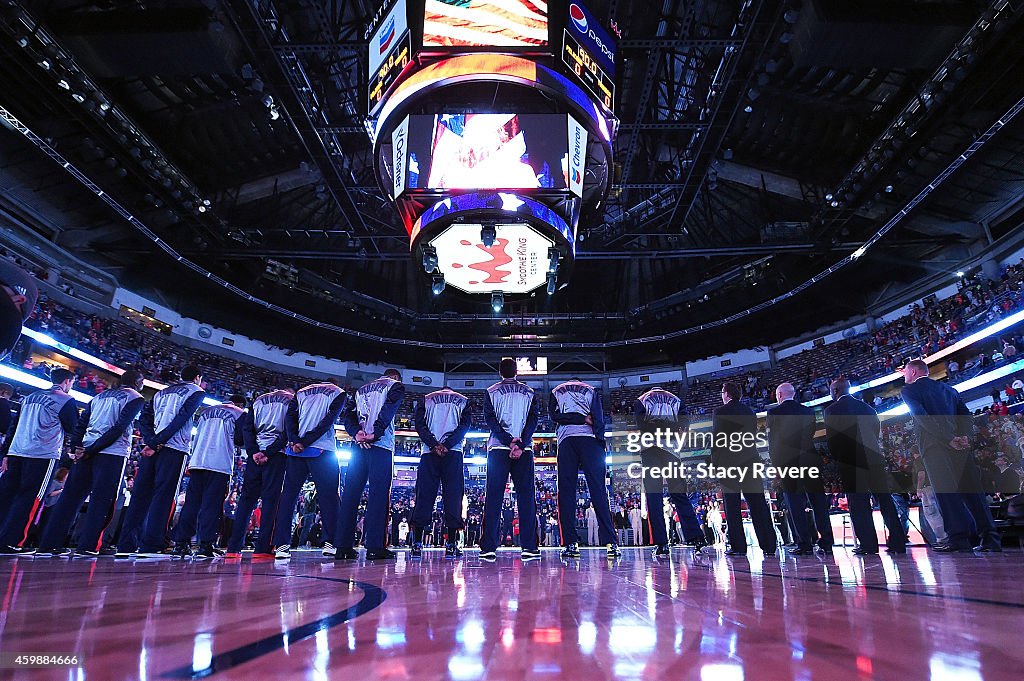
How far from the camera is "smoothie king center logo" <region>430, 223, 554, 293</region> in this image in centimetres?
942

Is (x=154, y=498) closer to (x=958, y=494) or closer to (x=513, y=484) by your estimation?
(x=513, y=484)

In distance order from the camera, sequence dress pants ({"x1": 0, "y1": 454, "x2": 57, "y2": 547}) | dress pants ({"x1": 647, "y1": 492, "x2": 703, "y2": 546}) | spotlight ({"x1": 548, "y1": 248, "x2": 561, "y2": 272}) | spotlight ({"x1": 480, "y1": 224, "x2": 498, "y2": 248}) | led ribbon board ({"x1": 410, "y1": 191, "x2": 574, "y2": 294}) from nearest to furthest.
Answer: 1. dress pants ({"x1": 0, "y1": 454, "x2": 57, "y2": 547})
2. dress pants ({"x1": 647, "y1": 492, "x2": 703, "y2": 546})
3. led ribbon board ({"x1": 410, "y1": 191, "x2": 574, "y2": 294})
4. spotlight ({"x1": 480, "y1": 224, "x2": 498, "y2": 248})
5. spotlight ({"x1": 548, "y1": 248, "x2": 561, "y2": 272})

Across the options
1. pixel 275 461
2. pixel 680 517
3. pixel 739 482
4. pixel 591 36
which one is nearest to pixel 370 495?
pixel 275 461

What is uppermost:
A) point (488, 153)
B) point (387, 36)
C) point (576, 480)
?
point (387, 36)

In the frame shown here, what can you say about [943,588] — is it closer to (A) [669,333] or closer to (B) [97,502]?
(B) [97,502]

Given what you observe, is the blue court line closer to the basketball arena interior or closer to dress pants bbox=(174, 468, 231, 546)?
the basketball arena interior

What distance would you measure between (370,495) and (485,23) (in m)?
6.28

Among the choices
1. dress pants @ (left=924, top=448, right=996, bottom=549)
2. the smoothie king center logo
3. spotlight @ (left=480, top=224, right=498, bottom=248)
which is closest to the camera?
dress pants @ (left=924, top=448, right=996, bottom=549)

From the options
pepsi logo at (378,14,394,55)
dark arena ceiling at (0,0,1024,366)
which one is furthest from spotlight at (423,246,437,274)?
pepsi logo at (378,14,394,55)

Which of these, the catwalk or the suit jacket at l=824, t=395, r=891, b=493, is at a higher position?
the suit jacket at l=824, t=395, r=891, b=493

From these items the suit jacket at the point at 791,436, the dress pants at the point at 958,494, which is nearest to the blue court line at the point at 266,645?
the suit jacket at the point at 791,436

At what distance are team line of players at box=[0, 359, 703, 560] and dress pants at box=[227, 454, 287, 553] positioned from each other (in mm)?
12

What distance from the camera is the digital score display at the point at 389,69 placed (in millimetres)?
7686

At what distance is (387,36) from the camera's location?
26.6 feet
